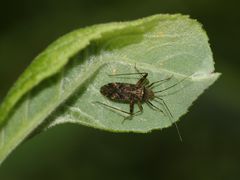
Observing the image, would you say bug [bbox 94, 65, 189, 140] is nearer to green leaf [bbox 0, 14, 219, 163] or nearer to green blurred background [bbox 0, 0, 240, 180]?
green leaf [bbox 0, 14, 219, 163]

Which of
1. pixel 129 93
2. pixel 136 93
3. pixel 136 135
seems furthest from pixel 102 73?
pixel 136 135

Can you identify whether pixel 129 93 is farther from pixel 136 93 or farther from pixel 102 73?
pixel 102 73

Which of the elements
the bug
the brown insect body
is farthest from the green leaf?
the brown insect body

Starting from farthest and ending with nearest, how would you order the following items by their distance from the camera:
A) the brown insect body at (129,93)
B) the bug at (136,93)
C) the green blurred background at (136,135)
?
1. the green blurred background at (136,135)
2. the brown insect body at (129,93)
3. the bug at (136,93)

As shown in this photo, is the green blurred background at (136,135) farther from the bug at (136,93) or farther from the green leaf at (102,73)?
the green leaf at (102,73)

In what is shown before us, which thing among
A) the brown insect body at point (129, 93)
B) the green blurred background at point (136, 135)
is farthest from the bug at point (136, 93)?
the green blurred background at point (136, 135)

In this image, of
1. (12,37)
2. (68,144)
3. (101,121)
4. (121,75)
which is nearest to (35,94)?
(101,121)
